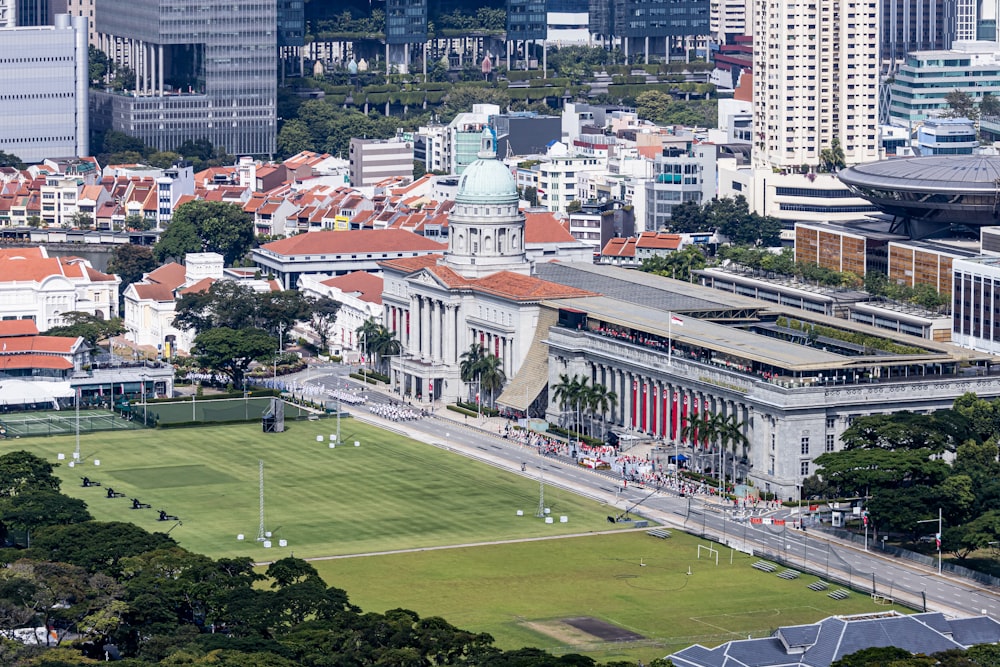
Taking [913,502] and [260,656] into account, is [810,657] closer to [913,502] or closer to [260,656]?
[260,656]

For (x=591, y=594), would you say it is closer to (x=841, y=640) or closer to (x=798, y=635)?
(x=798, y=635)

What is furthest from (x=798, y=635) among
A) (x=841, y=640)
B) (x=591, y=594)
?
(x=591, y=594)

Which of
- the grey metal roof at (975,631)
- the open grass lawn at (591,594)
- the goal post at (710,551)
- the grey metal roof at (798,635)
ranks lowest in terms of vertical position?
the open grass lawn at (591,594)

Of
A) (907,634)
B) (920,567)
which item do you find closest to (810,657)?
(907,634)

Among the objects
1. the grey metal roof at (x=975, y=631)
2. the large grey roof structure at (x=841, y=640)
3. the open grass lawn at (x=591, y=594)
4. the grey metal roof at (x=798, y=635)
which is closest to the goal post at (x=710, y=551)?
the open grass lawn at (x=591, y=594)

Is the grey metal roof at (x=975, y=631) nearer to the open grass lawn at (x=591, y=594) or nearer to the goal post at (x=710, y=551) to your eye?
the open grass lawn at (x=591, y=594)

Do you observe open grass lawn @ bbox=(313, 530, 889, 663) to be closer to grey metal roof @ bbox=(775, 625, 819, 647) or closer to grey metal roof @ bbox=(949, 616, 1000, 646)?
grey metal roof @ bbox=(775, 625, 819, 647)

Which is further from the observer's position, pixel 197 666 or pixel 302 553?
pixel 302 553
